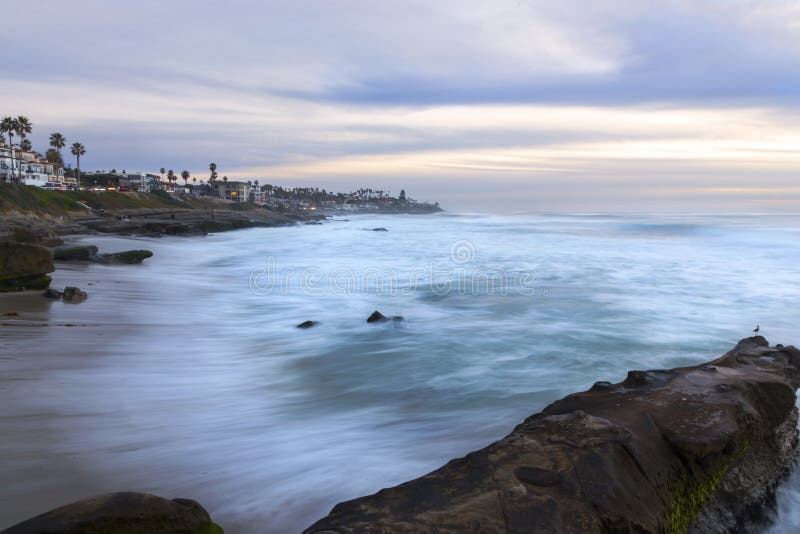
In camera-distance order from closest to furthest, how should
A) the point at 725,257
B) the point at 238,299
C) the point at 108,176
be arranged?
the point at 238,299
the point at 725,257
the point at 108,176

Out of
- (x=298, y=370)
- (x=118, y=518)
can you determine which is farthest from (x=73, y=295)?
(x=118, y=518)

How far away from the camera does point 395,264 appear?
92.7 feet

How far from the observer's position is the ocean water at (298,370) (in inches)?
186

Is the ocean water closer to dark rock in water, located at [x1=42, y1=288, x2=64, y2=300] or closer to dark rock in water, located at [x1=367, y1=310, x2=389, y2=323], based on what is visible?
dark rock in water, located at [x1=367, y1=310, x2=389, y2=323]

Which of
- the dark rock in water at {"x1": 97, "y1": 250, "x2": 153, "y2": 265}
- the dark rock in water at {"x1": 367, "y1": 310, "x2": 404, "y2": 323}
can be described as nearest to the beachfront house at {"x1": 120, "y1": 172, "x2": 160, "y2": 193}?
the dark rock in water at {"x1": 97, "y1": 250, "x2": 153, "y2": 265}

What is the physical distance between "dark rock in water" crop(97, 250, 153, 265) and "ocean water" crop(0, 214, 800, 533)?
1.26 meters

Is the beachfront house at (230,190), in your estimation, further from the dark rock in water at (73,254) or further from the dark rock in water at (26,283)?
the dark rock in water at (26,283)

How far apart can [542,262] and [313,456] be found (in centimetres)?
2357

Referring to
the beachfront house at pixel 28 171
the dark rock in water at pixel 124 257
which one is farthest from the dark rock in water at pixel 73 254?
the beachfront house at pixel 28 171

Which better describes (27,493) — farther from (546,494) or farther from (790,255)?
(790,255)

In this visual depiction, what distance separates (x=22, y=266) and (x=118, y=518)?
37.3ft

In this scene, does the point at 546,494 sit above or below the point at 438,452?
above

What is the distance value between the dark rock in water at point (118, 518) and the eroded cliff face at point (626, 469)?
79 centimetres

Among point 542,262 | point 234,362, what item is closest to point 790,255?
point 542,262
